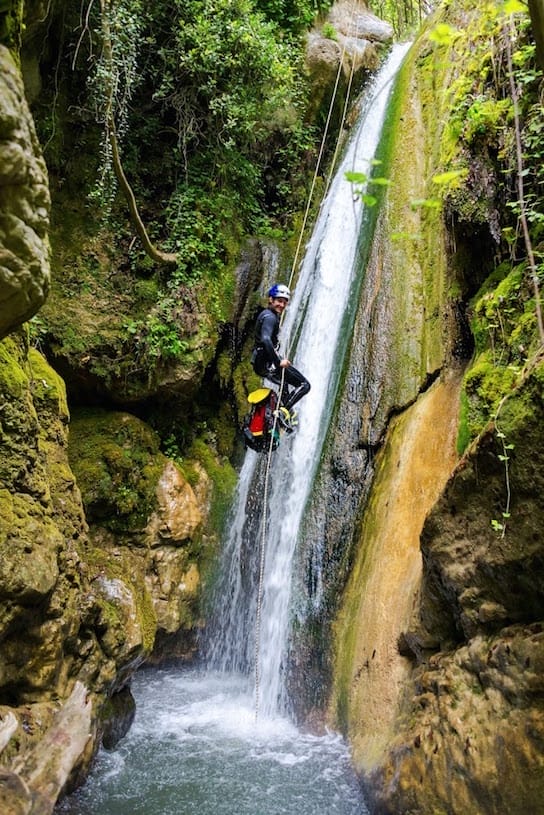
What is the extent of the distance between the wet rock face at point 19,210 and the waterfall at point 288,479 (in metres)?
4.36

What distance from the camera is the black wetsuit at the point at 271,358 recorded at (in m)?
6.27

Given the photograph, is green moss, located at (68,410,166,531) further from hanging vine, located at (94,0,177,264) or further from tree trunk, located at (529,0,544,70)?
tree trunk, located at (529,0,544,70)

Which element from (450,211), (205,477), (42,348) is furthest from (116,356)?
(450,211)

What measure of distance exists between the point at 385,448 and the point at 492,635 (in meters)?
2.97

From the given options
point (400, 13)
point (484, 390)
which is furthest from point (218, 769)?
point (400, 13)

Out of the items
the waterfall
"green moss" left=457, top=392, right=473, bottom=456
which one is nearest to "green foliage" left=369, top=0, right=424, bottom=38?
the waterfall

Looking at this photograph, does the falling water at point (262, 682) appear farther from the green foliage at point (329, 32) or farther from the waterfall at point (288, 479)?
the green foliage at point (329, 32)

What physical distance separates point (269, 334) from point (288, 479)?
2.33 metres

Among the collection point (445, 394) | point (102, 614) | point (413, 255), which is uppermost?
point (413, 255)

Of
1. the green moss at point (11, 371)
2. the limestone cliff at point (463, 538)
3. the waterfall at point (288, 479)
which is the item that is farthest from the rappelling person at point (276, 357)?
the green moss at point (11, 371)

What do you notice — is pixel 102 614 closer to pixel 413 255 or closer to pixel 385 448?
pixel 385 448

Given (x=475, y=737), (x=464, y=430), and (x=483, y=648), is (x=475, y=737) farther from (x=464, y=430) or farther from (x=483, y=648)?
(x=464, y=430)

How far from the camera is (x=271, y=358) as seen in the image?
631cm

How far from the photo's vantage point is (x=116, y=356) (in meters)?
7.87
